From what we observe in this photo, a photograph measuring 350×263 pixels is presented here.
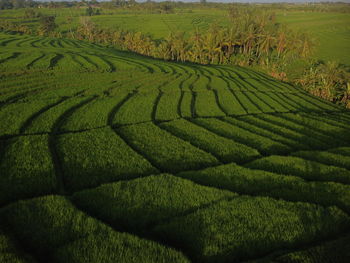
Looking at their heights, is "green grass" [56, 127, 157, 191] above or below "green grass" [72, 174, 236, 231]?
below

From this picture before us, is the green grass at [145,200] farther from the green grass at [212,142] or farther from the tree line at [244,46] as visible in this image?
the tree line at [244,46]

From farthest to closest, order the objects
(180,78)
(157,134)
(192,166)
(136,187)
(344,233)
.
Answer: (180,78), (157,134), (192,166), (136,187), (344,233)

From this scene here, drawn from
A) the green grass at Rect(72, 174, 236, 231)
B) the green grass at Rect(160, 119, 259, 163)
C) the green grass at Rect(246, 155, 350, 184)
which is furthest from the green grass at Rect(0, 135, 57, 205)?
the green grass at Rect(246, 155, 350, 184)

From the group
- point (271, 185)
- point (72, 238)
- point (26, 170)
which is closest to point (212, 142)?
point (271, 185)

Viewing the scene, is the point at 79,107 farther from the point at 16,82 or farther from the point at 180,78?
the point at 180,78

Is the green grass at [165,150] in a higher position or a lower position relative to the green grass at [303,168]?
higher

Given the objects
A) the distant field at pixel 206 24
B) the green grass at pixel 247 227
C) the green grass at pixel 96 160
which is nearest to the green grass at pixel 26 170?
the green grass at pixel 96 160

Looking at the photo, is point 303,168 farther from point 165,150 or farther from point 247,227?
point 165,150

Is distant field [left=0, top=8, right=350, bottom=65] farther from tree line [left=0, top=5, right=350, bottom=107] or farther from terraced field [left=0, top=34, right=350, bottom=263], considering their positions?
terraced field [left=0, top=34, right=350, bottom=263]

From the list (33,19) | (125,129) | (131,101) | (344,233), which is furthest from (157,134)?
(33,19)
